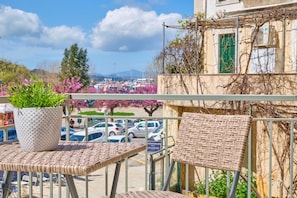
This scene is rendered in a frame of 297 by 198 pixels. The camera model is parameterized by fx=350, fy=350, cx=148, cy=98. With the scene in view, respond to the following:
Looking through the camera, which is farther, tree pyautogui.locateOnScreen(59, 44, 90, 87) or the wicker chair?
tree pyautogui.locateOnScreen(59, 44, 90, 87)

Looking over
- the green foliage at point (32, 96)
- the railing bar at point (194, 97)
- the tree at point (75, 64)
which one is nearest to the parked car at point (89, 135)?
the railing bar at point (194, 97)

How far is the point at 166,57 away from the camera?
33.0ft

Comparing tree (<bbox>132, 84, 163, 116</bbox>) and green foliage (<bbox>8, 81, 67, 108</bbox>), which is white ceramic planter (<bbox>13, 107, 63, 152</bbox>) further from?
tree (<bbox>132, 84, 163, 116</bbox>)

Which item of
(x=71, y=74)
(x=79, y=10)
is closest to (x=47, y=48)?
(x=79, y=10)

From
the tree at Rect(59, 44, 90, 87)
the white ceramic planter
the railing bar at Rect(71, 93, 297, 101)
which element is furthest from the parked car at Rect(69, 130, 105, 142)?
the tree at Rect(59, 44, 90, 87)

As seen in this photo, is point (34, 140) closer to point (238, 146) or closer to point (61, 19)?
point (238, 146)

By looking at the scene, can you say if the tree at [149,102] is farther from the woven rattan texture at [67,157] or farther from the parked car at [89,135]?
the woven rattan texture at [67,157]

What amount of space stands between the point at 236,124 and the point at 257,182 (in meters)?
6.19

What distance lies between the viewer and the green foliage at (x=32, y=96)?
5.65ft

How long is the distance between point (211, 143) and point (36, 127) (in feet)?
3.09

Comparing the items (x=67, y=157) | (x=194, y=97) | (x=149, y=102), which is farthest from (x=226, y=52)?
(x=149, y=102)

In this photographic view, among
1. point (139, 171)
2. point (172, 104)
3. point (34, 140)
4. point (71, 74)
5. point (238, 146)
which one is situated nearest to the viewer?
point (34, 140)

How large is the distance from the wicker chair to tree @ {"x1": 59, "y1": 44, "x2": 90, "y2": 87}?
3092 cm

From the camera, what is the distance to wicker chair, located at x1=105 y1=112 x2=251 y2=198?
185cm
